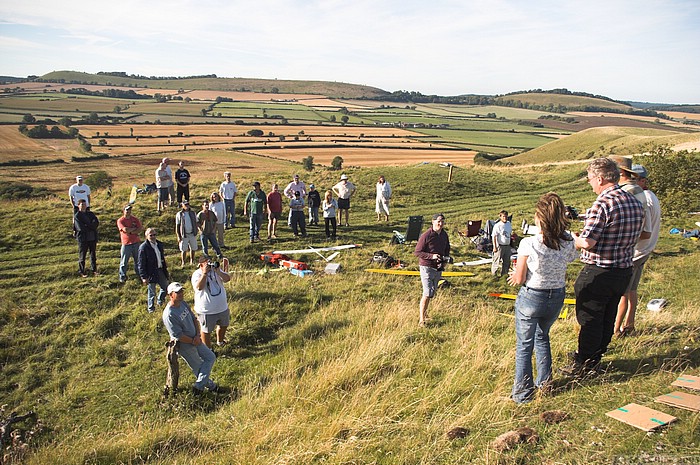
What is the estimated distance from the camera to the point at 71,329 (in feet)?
28.2

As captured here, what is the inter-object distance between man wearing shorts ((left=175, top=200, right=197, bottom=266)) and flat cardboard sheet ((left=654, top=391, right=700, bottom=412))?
33.2 ft

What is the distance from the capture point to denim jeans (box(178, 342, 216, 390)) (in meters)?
6.13

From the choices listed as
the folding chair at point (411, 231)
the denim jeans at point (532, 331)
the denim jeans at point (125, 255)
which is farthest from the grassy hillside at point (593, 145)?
the denim jeans at point (532, 331)

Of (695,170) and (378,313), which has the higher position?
(695,170)

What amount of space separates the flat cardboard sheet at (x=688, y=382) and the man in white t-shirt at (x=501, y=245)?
6872mm

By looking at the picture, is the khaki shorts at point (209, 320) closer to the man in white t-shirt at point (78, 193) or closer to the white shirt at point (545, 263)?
the white shirt at point (545, 263)

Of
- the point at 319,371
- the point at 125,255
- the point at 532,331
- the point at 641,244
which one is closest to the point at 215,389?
the point at 319,371

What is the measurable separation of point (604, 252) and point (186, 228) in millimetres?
9519

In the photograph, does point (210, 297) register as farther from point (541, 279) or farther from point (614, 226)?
point (614, 226)

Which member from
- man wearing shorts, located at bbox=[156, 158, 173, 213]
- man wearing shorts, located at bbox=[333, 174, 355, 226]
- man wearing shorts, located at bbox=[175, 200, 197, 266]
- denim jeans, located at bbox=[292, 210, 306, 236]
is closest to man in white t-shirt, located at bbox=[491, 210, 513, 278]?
man wearing shorts, located at bbox=[333, 174, 355, 226]

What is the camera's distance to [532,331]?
13.8 ft

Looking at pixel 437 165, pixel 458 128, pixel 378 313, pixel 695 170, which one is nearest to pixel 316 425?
pixel 378 313

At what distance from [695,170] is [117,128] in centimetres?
7698

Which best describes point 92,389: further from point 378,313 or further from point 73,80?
point 73,80
